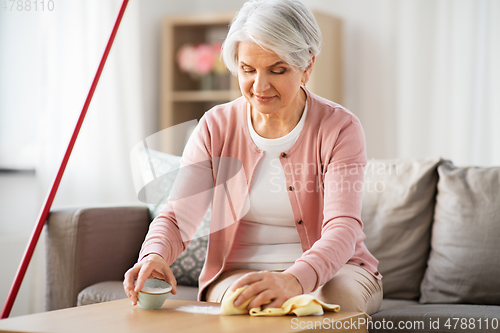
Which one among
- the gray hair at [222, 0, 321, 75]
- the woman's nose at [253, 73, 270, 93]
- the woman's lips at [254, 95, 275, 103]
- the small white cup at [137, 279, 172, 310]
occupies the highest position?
the gray hair at [222, 0, 321, 75]

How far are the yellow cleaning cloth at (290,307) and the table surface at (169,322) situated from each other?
1 cm

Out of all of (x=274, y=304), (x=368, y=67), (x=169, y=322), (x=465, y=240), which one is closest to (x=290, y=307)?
(x=274, y=304)

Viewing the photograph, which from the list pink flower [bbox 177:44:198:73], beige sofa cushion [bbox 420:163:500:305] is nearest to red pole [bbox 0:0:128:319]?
beige sofa cushion [bbox 420:163:500:305]

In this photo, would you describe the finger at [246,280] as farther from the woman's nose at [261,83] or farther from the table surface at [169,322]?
the woman's nose at [261,83]

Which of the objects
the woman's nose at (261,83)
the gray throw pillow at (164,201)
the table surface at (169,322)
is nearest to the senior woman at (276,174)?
the woman's nose at (261,83)

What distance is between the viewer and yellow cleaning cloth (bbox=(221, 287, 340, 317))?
938 mm

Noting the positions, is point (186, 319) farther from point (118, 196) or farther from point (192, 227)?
point (118, 196)

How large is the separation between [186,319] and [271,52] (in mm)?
582

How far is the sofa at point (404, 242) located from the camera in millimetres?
1584

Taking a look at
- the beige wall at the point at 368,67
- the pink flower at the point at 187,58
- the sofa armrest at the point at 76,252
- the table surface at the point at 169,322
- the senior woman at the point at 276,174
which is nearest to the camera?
the table surface at the point at 169,322

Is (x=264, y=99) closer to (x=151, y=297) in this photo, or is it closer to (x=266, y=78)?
(x=266, y=78)

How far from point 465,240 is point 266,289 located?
0.85 m

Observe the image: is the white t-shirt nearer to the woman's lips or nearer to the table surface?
the woman's lips

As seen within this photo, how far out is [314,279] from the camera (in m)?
1.05
